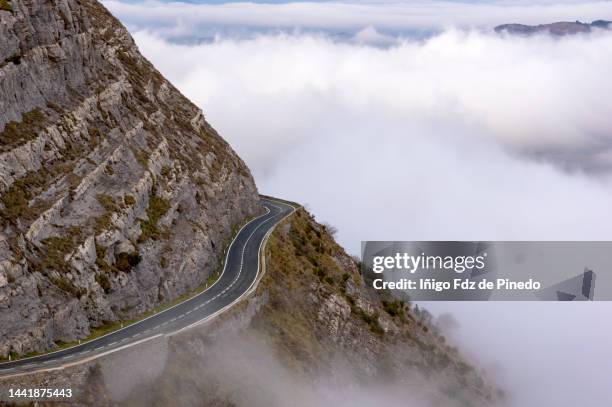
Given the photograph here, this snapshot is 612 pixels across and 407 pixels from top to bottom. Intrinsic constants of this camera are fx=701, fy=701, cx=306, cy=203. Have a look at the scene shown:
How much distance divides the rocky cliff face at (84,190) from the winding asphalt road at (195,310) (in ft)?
5.22

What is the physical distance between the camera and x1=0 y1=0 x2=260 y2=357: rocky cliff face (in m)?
57.2

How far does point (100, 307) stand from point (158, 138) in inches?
1134

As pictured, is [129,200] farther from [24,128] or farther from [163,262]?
[24,128]

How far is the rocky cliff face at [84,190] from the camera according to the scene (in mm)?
57219

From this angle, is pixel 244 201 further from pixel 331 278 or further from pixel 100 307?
pixel 100 307

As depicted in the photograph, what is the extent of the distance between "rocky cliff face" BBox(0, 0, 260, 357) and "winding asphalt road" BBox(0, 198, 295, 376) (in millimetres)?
1592

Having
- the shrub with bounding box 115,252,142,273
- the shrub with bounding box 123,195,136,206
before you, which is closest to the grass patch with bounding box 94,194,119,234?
the shrub with bounding box 123,195,136,206

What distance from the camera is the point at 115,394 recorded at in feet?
179

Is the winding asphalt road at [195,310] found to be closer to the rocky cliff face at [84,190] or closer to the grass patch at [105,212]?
the rocky cliff face at [84,190]

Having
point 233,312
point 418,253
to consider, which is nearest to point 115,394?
point 233,312

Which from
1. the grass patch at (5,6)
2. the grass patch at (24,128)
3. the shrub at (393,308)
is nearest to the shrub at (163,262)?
the grass patch at (24,128)

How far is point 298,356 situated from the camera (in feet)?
249

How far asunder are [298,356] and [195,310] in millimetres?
13135

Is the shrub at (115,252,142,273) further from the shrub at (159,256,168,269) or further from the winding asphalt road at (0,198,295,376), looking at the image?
the winding asphalt road at (0,198,295,376)
